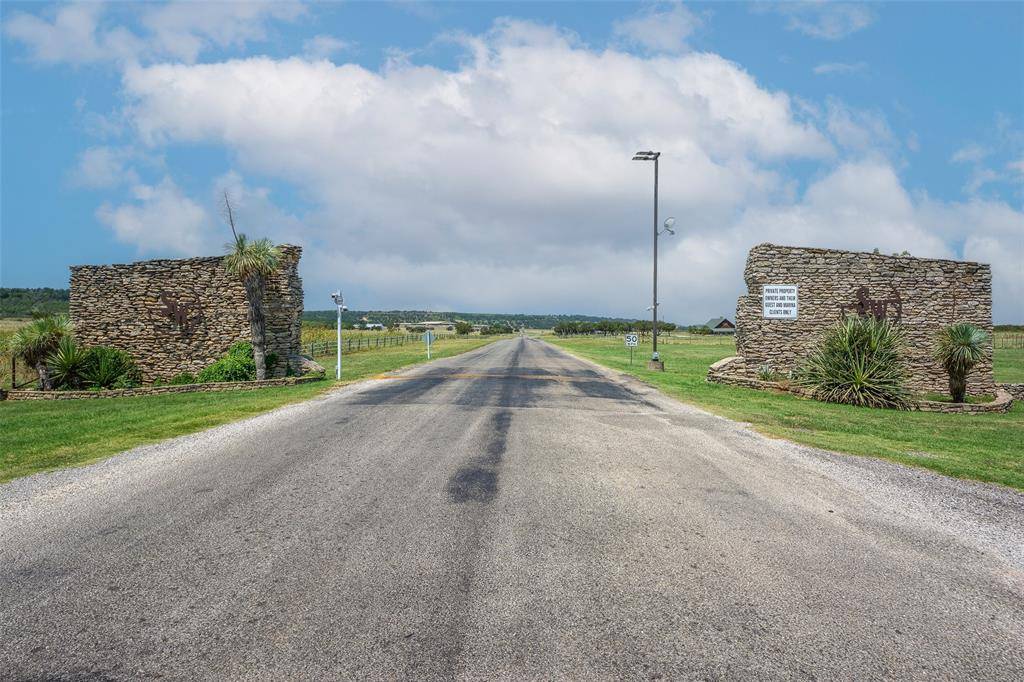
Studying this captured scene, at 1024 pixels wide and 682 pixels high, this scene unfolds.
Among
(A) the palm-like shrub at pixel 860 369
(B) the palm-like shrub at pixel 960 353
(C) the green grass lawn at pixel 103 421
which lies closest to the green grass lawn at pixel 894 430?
(A) the palm-like shrub at pixel 860 369

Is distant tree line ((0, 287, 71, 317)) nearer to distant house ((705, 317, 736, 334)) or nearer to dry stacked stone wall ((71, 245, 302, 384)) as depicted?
dry stacked stone wall ((71, 245, 302, 384))

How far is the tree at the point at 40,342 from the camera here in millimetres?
16422

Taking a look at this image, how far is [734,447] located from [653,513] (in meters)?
3.90

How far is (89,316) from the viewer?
1902cm

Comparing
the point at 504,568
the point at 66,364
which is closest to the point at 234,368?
the point at 66,364

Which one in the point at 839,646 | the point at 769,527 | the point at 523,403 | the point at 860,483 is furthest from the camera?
the point at 523,403

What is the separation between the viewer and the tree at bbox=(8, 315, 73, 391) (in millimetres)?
16422

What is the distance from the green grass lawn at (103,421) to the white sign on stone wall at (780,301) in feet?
49.5

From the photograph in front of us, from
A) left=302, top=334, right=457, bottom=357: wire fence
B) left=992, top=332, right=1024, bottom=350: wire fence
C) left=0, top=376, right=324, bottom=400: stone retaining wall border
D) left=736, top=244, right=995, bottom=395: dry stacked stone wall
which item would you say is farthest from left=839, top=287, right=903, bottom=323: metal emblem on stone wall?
left=992, top=332, right=1024, bottom=350: wire fence

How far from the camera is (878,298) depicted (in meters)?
18.0

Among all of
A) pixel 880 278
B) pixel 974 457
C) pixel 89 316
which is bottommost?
pixel 974 457

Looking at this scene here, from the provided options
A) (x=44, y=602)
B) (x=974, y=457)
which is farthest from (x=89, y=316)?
(x=974, y=457)

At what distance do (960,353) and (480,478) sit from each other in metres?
16.4

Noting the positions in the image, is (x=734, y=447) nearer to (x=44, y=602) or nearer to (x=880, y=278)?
(x=44, y=602)
